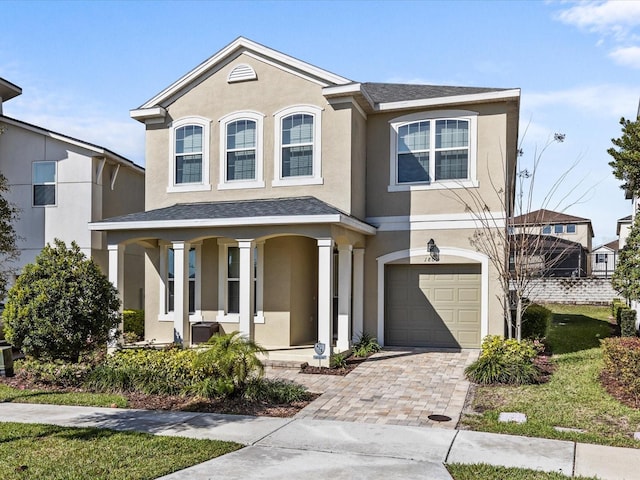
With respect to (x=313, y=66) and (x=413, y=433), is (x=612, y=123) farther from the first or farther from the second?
(x=413, y=433)

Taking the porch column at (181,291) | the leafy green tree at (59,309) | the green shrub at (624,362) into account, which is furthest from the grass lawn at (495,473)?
the porch column at (181,291)

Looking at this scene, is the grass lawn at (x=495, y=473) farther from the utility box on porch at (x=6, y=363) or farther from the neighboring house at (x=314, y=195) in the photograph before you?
the utility box on porch at (x=6, y=363)

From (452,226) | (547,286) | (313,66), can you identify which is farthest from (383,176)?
(547,286)

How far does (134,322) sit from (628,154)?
1347 cm

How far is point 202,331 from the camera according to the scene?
1396cm

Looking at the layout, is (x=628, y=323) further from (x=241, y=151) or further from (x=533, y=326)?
(x=241, y=151)

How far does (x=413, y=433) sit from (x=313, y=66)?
9527 mm

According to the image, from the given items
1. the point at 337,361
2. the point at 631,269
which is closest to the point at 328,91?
the point at 337,361

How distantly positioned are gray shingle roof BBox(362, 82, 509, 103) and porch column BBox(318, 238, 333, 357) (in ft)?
16.4

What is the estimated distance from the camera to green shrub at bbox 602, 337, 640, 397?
27.8ft

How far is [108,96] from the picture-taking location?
49.9ft

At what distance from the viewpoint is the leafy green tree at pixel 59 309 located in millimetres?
10188

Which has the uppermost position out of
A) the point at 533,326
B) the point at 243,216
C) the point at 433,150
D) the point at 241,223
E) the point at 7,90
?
the point at 7,90

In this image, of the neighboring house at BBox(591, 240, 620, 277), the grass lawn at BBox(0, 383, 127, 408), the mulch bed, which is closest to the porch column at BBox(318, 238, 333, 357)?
the mulch bed
